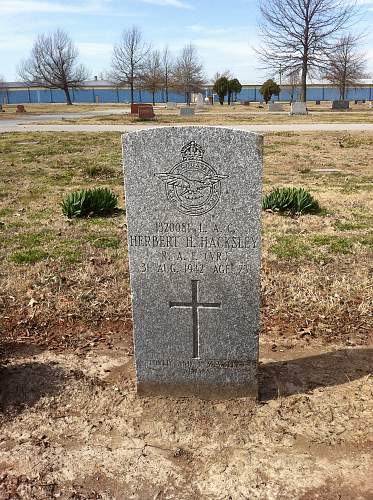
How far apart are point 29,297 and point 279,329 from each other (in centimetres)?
229

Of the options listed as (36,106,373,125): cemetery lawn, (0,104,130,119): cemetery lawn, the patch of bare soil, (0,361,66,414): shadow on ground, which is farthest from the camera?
(0,104,130,119): cemetery lawn

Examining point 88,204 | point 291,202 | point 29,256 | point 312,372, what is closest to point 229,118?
point 291,202

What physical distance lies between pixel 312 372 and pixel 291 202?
412 centimetres

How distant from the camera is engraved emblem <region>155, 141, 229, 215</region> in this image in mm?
2740

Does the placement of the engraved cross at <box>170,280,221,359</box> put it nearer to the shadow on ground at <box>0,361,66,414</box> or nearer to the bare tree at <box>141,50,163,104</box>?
the shadow on ground at <box>0,361,66,414</box>

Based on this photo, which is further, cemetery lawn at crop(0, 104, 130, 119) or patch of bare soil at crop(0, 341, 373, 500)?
cemetery lawn at crop(0, 104, 130, 119)

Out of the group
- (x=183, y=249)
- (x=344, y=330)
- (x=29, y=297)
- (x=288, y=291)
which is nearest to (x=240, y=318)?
(x=183, y=249)

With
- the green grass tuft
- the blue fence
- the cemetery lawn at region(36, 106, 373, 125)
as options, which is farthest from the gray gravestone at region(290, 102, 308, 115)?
the blue fence

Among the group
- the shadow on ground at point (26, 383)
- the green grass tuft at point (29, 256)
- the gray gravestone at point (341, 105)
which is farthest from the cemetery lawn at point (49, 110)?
the shadow on ground at point (26, 383)

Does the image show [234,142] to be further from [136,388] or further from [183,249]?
[136,388]

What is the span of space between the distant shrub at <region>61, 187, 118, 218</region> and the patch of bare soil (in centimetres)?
378

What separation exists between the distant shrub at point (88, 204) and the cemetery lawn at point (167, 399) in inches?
17.2

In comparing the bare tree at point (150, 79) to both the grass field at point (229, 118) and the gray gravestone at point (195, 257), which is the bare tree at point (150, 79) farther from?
the gray gravestone at point (195, 257)

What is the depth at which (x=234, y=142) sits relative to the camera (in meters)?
2.69
